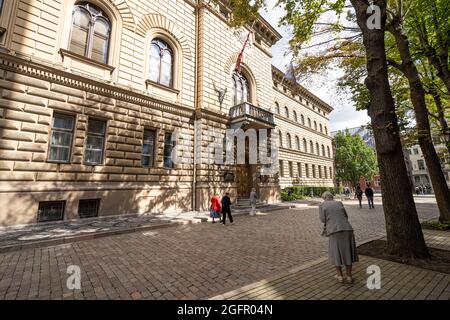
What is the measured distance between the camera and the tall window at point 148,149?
1347cm

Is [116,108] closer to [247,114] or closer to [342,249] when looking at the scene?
[247,114]

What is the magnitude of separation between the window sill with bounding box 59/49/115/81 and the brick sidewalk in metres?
12.4

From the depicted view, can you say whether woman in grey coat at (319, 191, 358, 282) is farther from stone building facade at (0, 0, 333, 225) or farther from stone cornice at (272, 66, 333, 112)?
stone cornice at (272, 66, 333, 112)

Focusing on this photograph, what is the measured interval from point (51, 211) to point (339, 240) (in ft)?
37.2

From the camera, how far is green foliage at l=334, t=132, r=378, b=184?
44906mm

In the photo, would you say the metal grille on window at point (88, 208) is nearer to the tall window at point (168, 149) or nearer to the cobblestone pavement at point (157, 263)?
the cobblestone pavement at point (157, 263)

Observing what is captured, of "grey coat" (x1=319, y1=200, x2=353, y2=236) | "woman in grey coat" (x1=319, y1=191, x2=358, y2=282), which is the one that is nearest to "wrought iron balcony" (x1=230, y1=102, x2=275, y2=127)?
"grey coat" (x1=319, y1=200, x2=353, y2=236)

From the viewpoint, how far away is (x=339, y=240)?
14.4ft

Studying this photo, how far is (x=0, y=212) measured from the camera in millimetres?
8438

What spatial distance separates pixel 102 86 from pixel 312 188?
27915 mm

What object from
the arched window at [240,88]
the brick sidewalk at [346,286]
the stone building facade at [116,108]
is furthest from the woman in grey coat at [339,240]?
the arched window at [240,88]

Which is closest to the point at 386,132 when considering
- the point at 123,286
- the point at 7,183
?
the point at 123,286
